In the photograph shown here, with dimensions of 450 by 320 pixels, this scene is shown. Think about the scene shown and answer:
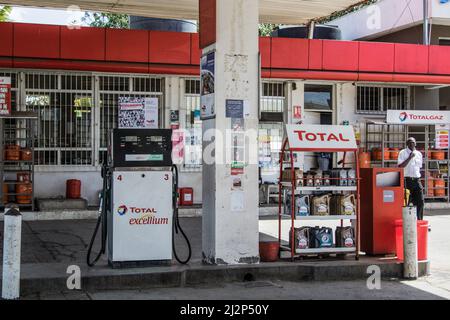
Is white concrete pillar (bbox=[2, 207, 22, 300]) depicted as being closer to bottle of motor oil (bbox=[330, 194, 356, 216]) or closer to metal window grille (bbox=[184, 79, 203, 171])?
bottle of motor oil (bbox=[330, 194, 356, 216])

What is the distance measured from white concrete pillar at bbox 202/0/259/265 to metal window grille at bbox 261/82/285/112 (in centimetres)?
857

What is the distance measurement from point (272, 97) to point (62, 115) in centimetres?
580

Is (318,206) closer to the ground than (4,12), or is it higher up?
closer to the ground

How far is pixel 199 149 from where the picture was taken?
55.9 feet

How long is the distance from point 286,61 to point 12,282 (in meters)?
10.5

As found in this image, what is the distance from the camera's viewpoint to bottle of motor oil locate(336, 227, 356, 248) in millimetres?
9562

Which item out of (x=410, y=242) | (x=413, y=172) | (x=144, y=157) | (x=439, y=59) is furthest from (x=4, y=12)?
(x=410, y=242)

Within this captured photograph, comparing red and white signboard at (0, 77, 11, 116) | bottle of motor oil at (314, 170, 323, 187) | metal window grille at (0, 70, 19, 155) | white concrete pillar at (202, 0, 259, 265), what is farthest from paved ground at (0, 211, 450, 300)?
metal window grille at (0, 70, 19, 155)

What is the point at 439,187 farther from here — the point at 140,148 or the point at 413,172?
the point at 140,148

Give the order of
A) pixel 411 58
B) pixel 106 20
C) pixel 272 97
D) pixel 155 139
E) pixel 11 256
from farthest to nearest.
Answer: pixel 106 20
pixel 272 97
pixel 411 58
pixel 155 139
pixel 11 256

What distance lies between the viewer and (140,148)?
873 cm

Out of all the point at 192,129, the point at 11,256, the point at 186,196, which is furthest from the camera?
the point at 192,129

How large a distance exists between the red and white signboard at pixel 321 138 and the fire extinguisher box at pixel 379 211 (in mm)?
779
